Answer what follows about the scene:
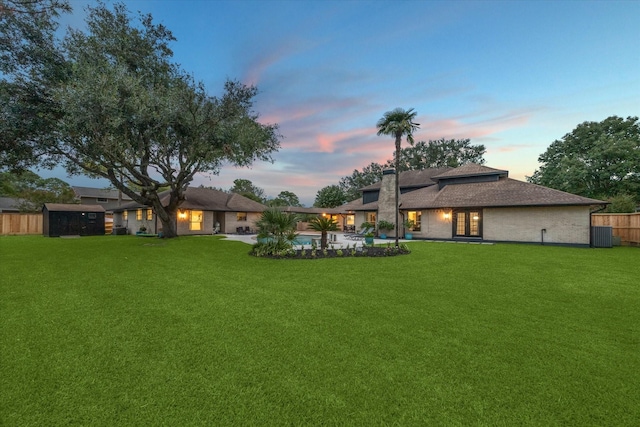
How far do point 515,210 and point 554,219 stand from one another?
201 cm

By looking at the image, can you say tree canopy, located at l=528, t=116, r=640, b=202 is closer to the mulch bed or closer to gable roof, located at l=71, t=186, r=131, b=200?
the mulch bed

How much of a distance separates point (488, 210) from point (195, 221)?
79.3 feet

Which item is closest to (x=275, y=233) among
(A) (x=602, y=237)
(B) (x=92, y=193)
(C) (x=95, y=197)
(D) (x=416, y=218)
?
(D) (x=416, y=218)

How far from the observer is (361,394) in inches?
101

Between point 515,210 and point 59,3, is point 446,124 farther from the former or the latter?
point 59,3

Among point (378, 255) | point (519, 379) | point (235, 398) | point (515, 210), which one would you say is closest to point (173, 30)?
point (378, 255)

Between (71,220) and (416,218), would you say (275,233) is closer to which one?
(416,218)

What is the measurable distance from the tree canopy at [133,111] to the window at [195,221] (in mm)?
7920

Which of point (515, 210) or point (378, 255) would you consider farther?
point (515, 210)

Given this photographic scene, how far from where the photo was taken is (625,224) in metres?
16.4

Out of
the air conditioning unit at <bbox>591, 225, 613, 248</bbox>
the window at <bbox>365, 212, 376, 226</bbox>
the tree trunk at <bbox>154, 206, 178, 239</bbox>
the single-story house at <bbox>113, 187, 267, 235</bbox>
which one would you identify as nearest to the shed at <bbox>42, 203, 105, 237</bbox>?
the single-story house at <bbox>113, 187, 267, 235</bbox>

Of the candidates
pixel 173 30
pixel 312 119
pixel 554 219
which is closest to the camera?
pixel 173 30

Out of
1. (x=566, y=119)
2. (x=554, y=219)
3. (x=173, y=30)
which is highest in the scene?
(x=173, y=30)

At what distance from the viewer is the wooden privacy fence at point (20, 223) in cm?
2321
